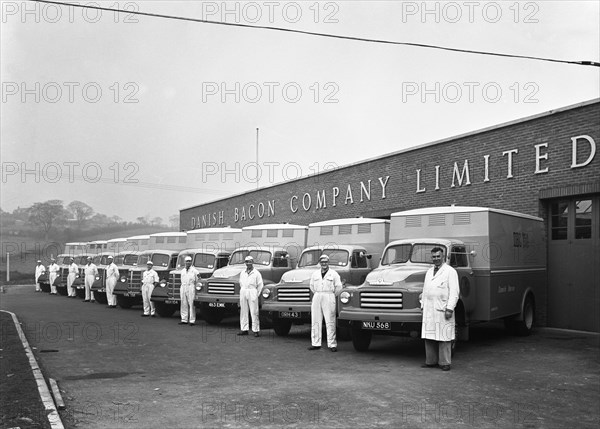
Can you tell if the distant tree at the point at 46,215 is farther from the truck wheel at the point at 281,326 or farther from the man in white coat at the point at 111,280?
the truck wheel at the point at 281,326

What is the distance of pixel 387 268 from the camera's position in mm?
12711

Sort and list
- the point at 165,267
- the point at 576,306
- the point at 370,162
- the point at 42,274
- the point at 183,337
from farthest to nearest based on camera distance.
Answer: the point at 42,274 → the point at 370,162 → the point at 165,267 → the point at 576,306 → the point at 183,337

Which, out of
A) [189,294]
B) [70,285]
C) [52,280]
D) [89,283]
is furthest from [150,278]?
[52,280]

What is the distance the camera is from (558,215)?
16734 millimetres

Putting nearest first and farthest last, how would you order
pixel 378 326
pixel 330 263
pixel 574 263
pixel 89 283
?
1. pixel 378 326
2. pixel 330 263
3. pixel 574 263
4. pixel 89 283

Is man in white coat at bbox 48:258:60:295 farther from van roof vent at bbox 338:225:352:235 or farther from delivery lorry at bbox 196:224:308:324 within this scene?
van roof vent at bbox 338:225:352:235

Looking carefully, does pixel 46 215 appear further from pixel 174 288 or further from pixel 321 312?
pixel 321 312

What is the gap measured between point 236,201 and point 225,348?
25083 mm

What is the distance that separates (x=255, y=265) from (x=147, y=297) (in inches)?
Result: 182

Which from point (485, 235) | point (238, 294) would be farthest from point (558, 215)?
point (238, 294)

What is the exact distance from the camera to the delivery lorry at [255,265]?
16656mm

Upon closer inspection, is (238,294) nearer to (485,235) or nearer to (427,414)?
(485,235)

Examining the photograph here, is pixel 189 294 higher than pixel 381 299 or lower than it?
lower

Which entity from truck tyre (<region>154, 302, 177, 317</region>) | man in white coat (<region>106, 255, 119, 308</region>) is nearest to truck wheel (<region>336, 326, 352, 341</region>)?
truck tyre (<region>154, 302, 177, 317</region>)
